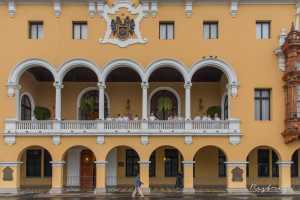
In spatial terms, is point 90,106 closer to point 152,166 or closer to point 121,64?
point 121,64

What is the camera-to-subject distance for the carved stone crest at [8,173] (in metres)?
33.1

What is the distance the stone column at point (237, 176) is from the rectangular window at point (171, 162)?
5.90 meters

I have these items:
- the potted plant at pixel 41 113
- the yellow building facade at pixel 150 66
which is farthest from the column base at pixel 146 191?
the potted plant at pixel 41 113

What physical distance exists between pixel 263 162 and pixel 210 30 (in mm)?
10792

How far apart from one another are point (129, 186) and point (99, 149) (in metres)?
5.43

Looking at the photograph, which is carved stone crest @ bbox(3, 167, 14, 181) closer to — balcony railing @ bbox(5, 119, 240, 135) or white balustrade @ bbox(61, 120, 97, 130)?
balcony railing @ bbox(5, 119, 240, 135)

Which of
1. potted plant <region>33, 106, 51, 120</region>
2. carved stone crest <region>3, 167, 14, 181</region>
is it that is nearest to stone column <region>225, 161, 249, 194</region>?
potted plant <region>33, 106, 51, 120</region>

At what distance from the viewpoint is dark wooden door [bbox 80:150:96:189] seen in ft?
123

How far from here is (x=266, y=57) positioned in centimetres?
3378

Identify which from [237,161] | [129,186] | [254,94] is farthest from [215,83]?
[129,186]

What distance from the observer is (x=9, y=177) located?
33094mm

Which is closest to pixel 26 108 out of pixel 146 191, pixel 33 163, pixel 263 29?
pixel 33 163

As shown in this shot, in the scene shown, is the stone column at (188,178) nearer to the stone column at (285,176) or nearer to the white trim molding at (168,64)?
the white trim molding at (168,64)

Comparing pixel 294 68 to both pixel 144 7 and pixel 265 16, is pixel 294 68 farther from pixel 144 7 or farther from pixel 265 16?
pixel 144 7
